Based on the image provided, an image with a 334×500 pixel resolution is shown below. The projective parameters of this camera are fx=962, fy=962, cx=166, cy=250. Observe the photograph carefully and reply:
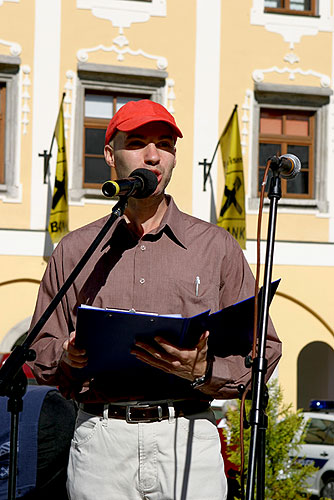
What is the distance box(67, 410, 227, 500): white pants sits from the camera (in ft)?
9.64

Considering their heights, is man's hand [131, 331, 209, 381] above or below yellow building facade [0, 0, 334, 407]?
below

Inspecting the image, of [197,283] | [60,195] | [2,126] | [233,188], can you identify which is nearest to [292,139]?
[233,188]

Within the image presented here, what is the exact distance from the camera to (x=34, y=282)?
14539 millimetres

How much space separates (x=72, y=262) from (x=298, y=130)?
12670 mm

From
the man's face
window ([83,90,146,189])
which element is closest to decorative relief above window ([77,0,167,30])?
window ([83,90,146,189])

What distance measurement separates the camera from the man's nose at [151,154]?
3.18 m

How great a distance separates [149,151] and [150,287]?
18.1 inches

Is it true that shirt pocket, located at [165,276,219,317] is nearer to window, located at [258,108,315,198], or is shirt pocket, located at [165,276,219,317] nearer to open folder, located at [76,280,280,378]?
open folder, located at [76,280,280,378]

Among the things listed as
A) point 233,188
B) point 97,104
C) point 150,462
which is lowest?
point 150,462

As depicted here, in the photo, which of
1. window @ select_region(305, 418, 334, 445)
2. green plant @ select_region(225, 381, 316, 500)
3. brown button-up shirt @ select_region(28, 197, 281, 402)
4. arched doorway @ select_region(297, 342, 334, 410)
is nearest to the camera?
brown button-up shirt @ select_region(28, 197, 281, 402)

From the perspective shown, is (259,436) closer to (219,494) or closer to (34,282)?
(219,494)

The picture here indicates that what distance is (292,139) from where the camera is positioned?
1548cm

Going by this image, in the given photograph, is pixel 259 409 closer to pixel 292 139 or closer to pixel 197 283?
pixel 197 283

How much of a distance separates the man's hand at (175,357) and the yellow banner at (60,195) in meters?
11.1
